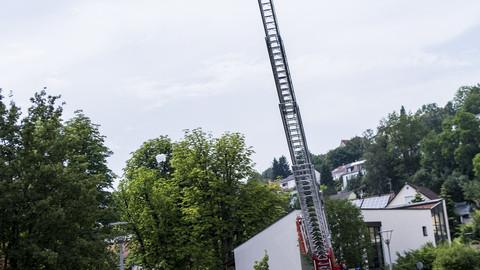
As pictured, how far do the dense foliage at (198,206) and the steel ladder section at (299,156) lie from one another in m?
12.4

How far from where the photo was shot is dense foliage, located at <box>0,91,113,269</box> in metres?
25.2

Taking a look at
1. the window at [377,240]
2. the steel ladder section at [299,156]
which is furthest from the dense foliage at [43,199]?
the window at [377,240]

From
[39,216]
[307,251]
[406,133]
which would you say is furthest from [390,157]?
[39,216]

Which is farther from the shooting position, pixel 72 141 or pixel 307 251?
pixel 307 251

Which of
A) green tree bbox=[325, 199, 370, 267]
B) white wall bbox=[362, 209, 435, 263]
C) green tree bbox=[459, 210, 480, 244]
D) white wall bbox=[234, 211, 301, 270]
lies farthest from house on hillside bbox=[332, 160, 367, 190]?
green tree bbox=[325, 199, 370, 267]

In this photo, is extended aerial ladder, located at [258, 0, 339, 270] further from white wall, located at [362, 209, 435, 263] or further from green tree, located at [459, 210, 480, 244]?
green tree, located at [459, 210, 480, 244]

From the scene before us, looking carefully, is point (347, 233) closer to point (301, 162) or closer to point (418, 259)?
point (418, 259)

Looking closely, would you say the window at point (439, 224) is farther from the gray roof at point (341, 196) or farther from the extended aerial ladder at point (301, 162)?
the extended aerial ladder at point (301, 162)

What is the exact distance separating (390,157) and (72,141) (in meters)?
106

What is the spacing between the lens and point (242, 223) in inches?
1852

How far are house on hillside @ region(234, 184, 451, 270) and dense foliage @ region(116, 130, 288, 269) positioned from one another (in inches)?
103

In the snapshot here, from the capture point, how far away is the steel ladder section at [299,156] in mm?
28281

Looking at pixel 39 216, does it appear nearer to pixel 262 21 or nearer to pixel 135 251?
pixel 262 21

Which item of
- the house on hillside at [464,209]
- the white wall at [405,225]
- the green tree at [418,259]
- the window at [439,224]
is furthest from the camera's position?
the house on hillside at [464,209]
